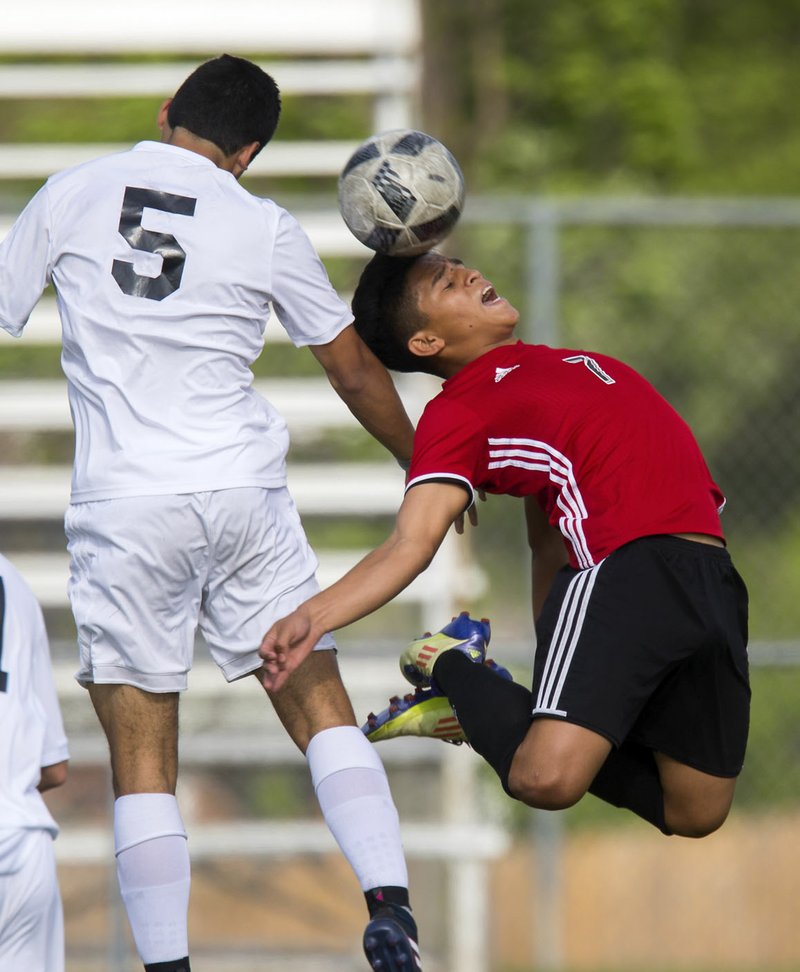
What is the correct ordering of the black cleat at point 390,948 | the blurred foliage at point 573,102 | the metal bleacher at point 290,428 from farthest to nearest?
the blurred foliage at point 573,102 → the metal bleacher at point 290,428 → the black cleat at point 390,948

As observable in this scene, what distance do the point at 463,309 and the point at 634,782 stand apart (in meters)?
1.37

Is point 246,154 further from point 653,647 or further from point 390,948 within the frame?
point 390,948

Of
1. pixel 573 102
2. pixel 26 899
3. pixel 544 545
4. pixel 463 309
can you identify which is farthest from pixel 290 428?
pixel 573 102

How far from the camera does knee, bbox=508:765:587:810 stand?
12.6 feet

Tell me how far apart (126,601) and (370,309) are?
44.5 inches

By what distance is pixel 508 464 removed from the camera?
3971 mm

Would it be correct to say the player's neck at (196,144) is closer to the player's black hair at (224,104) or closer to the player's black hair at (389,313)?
the player's black hair at (224,104)

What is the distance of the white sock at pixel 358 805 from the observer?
3537 millimetres

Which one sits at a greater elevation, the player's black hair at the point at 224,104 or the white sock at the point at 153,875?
the player's black hair at the point at 224,104

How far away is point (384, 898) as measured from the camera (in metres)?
3.48

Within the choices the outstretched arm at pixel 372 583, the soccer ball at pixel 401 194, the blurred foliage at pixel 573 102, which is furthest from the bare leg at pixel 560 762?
the blurred foliage at pixel 573 102

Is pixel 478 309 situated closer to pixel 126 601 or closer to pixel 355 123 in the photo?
pixel 126 601

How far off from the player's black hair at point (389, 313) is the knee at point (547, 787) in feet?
3.72

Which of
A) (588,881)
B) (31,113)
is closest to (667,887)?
(588,881)
